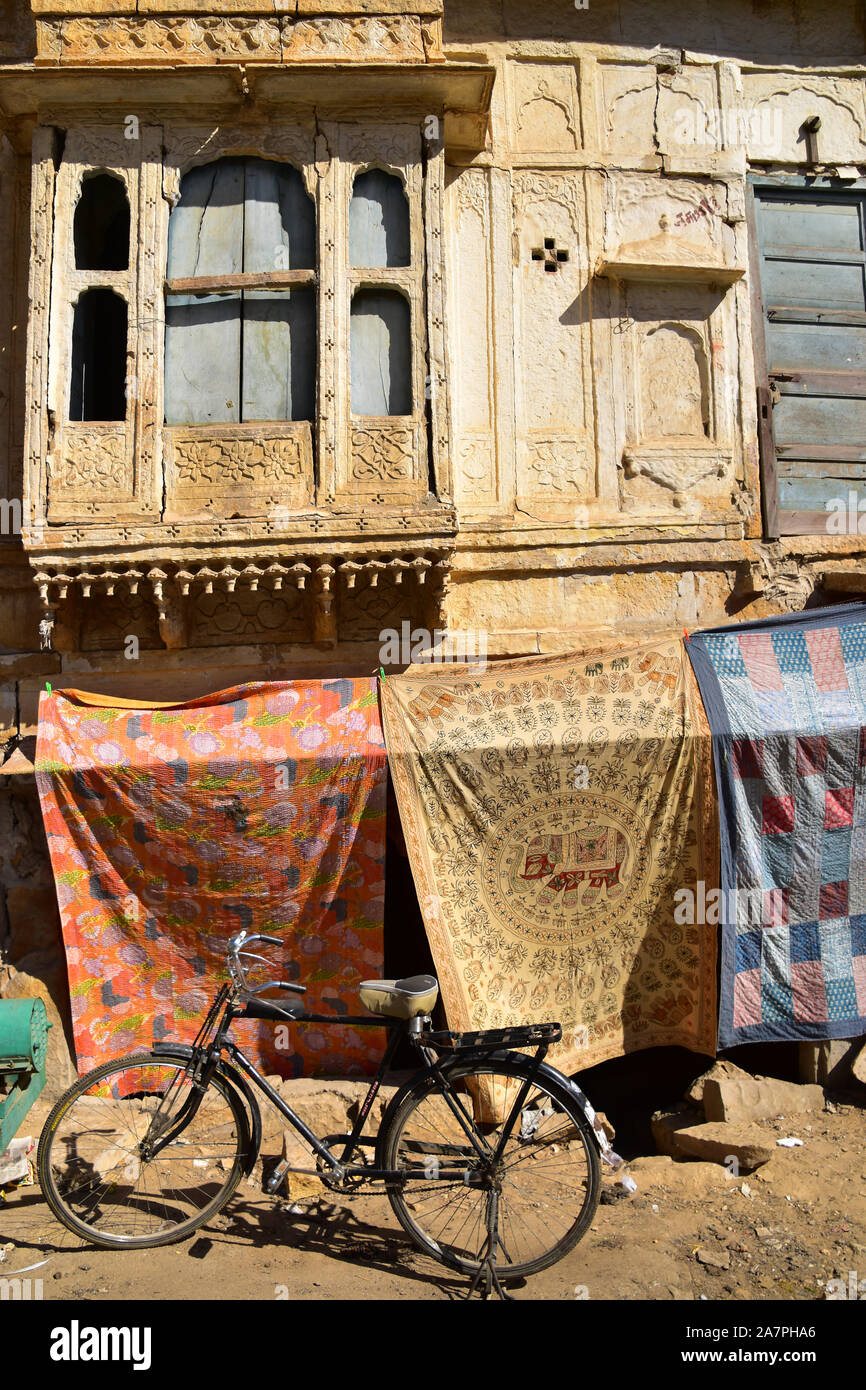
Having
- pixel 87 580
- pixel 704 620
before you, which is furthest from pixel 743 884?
pixel 87 580

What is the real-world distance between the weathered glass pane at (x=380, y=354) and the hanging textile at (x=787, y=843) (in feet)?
8.30

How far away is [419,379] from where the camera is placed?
6.34m

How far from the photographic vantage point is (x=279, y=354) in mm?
6438

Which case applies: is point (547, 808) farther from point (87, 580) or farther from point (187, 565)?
point (87, 580)

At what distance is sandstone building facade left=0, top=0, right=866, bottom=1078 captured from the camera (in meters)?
6.26

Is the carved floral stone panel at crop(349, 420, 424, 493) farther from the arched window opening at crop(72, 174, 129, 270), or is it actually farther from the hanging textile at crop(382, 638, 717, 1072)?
the arched window opening at crop(72, 174, 129, 270)

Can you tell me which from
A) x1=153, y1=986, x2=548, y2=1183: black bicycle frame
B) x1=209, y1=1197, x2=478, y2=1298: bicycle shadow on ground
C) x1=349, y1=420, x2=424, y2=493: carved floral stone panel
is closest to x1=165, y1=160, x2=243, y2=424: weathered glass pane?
x1=349, y1=420, x2=424, y2=493: carved floral stone panel

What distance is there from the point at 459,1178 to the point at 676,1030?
192cm

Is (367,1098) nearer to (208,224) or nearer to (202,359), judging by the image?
(202,359)

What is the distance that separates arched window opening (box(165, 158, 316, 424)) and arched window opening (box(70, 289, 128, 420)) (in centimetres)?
53

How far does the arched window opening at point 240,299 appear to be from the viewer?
6.39 m

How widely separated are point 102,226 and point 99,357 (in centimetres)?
101

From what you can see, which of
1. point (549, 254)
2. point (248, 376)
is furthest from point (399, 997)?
point (549, 254)

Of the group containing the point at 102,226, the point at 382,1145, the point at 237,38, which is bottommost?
the point at 382,1145
